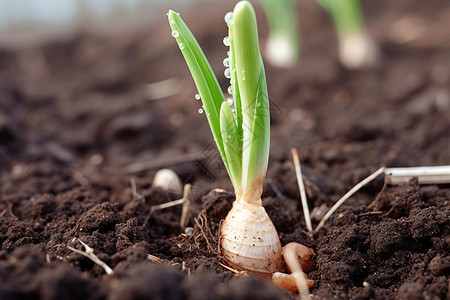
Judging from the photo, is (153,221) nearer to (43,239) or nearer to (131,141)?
(43,239)

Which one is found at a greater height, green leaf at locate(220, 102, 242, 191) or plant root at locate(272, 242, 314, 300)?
green leaf at locate(220, 102, 242, 191)

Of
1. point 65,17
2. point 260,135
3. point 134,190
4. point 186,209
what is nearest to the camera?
point 260,135

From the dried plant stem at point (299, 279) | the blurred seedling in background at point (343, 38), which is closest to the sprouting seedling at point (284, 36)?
the blurred seedling in background at point (343, 38)

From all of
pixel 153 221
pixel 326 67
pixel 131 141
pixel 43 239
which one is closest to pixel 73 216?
pixel 43 239

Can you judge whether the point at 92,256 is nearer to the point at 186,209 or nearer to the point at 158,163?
the point at 186,209

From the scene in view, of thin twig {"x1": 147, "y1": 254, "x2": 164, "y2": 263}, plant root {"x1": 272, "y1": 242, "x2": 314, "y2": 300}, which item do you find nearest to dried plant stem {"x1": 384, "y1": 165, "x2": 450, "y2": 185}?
plant root {"x1": 272, "y1": 242, "x2": 314, "y2": 300}

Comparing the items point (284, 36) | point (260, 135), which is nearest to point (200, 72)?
point (260, 135)

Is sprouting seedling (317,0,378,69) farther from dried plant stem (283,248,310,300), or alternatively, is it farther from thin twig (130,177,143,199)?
dried plant stem (283,248,310,300)
